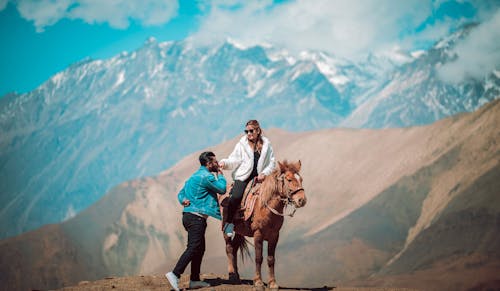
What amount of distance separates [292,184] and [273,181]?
583 millimetres

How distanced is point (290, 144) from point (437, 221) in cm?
4491

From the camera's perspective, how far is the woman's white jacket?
1074 cm

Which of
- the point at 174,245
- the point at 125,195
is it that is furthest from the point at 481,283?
the point at 125,195

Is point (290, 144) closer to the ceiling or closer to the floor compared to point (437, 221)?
closer to the ceiling

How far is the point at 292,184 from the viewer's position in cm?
1002

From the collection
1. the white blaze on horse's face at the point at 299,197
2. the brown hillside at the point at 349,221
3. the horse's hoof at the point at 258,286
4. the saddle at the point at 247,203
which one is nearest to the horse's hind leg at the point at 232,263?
the saddle at the point at 247,203

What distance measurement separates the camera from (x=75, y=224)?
69.8 m

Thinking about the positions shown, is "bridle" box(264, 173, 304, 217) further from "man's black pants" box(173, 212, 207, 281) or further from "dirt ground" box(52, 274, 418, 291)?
"dirt ground" box(52, 274, 418, 291)

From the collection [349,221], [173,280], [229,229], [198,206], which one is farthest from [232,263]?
[349,221]

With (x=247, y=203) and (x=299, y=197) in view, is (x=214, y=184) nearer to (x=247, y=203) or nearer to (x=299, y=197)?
(x=247, y=203)

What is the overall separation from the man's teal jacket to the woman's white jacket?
2.66 ft

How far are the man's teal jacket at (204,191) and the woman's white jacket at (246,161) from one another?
811mm

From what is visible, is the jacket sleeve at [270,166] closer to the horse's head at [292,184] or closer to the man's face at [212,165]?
the horse's head at [292,184]

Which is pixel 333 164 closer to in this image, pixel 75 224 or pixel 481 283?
pixel 75 224
